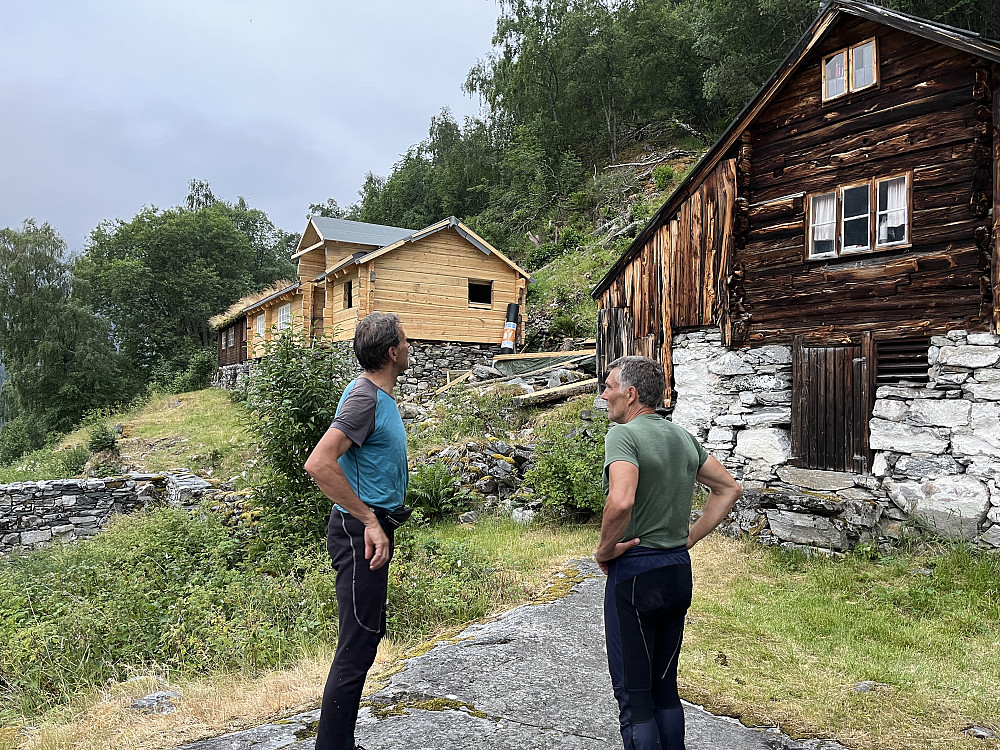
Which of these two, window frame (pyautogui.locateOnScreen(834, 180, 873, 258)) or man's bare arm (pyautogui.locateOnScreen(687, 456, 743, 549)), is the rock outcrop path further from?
window frame (pyautogui.locateOnScreen(834, 180, 873, 258))

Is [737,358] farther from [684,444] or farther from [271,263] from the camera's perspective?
[271,263]

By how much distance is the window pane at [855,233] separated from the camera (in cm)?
885

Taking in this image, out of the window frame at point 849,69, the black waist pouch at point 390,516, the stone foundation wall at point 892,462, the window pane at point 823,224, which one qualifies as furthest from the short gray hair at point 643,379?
the window frame at point 849,69

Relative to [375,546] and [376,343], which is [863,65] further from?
[375,546]

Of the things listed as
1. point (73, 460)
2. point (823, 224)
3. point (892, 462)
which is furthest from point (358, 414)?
point (73, 460)

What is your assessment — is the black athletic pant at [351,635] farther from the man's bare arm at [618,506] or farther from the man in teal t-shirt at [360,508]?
the man's bare arm at [618,506]

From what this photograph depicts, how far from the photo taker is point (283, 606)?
6402 millimetres

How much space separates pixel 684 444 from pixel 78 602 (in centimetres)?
692

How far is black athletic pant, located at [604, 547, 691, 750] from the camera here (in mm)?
2986

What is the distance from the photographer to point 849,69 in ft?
29.9

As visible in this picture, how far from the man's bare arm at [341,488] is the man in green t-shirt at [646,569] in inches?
39.6

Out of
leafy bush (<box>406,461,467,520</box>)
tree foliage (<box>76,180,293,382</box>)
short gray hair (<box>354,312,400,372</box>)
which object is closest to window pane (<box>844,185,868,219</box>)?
leafy bush (<box>406,461,467,520</box>)

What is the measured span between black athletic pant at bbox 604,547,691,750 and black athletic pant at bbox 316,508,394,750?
1.08 metres

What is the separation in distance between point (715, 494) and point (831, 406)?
6359 mm
